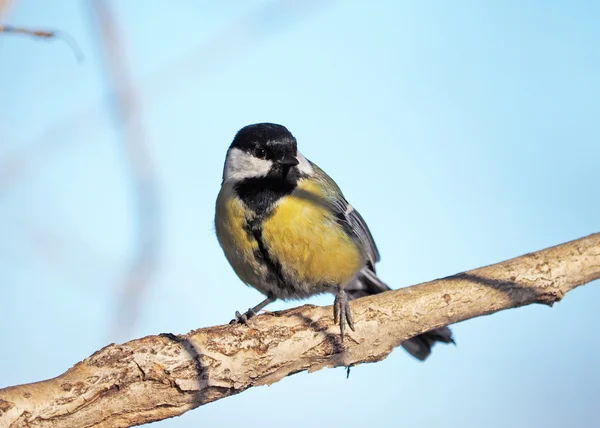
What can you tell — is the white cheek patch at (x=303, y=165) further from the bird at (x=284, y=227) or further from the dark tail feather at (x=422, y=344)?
the dark tail feather at (x=422, y=344)

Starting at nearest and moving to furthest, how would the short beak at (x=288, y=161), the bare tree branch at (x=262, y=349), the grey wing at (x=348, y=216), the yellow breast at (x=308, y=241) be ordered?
the bare tree branch at (x=262, y=349), the yellow breast at (x=308, y=241), the short beak at (x=288, y=161), the grey wing at (x=348, y=216)

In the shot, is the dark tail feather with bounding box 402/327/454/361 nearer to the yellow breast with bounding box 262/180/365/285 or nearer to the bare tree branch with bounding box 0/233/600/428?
the yellow breast with bounding box 262/180/365/285

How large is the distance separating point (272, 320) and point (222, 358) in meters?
0.33

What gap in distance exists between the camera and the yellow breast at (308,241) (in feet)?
12.1

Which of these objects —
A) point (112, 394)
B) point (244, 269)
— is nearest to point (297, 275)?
point (244, 269)

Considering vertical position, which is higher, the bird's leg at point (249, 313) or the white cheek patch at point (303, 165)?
the white cheek patch at point (303, 165)

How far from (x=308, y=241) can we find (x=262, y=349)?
82 centimetres

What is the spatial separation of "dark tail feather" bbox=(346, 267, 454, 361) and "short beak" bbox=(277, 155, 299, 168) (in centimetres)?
87

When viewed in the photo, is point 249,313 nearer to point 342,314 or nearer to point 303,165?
point 342,314

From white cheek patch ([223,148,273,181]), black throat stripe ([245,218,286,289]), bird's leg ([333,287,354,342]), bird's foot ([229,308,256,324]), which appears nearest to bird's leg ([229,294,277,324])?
bird's foot ([229,308,256,324])

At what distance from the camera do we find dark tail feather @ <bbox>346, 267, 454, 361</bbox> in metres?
4.18

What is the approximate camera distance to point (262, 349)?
121 inches

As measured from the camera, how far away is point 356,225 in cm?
429

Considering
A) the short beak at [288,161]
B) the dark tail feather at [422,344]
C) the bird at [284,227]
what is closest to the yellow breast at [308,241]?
the bird at [284,227]
